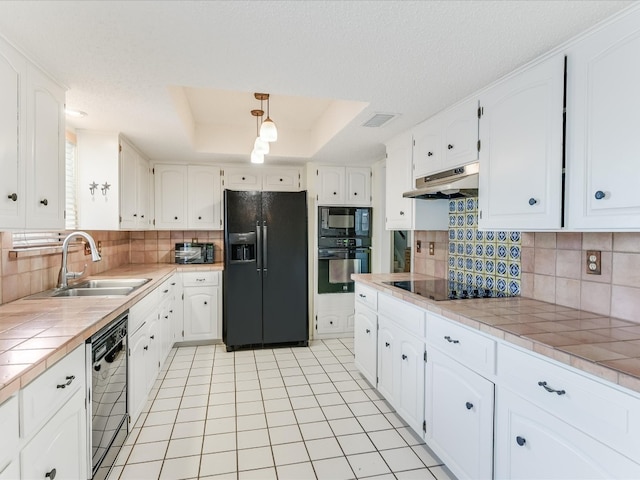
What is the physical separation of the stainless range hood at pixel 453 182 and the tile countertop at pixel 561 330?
676mm

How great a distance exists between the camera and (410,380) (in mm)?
2209

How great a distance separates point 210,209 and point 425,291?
289 centimetres

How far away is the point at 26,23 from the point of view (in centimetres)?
141

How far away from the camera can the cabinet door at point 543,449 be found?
107cm

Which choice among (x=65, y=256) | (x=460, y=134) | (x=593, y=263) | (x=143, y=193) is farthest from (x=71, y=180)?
(x=593, y=263)

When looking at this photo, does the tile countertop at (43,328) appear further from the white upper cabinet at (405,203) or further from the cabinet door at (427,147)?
the cabinet door at (427,147)

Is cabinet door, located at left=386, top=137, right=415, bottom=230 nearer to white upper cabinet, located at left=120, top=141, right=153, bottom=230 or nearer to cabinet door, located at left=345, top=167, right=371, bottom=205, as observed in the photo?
cabinet door, located at left=345, top=167, right=371, bottom=205

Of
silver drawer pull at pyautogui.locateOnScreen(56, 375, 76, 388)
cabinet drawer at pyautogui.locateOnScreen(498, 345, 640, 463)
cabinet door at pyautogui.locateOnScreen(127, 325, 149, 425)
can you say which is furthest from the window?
cabinet drawer at pyautogui.locateOnScreen(498, 345, 640, 463)

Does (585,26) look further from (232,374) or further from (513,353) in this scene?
(232,374)

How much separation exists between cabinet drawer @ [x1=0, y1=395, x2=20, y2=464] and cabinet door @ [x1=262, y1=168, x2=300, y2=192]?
3482 mm

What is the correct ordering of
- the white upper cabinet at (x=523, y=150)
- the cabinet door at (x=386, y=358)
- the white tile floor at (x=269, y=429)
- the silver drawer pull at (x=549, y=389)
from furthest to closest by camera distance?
the cabinet door at (x=386, y=358) < the white tile floor at (x=269, y=429) < the white upper cabinet at (x=523, y=150) < the silver drawer pull at (x=549, y=389)

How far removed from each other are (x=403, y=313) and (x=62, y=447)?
1.83 meters

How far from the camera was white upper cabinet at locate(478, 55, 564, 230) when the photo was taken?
5.25 ft

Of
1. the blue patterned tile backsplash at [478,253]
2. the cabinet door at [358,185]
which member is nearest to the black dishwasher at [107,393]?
the blue patterned tile backsplash at [478,253]
